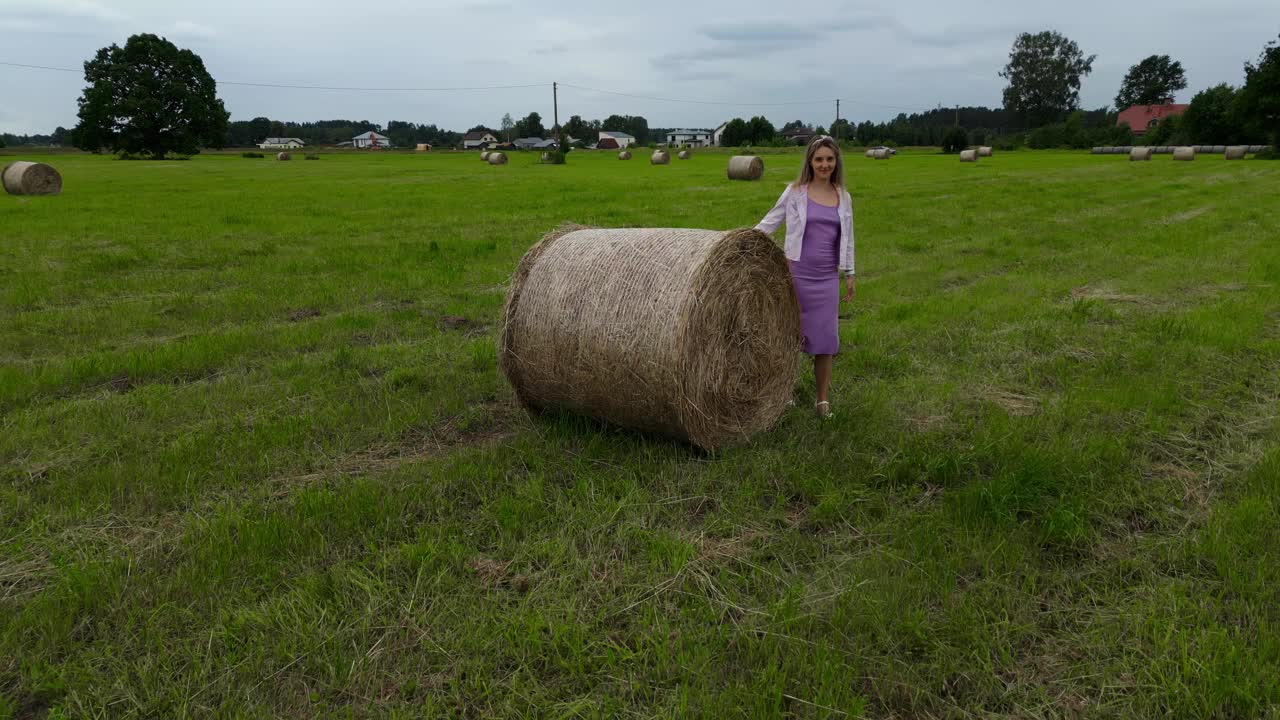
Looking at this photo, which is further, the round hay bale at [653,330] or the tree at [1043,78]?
the tree at [1043,78]

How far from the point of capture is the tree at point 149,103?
238 feet

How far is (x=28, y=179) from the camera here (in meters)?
24.2

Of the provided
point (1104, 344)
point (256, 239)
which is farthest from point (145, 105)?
point (1104, 344)

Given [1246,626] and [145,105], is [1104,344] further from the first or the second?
[145,105]

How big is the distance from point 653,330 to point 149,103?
3281 inches

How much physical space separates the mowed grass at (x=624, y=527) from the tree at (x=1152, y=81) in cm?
14314

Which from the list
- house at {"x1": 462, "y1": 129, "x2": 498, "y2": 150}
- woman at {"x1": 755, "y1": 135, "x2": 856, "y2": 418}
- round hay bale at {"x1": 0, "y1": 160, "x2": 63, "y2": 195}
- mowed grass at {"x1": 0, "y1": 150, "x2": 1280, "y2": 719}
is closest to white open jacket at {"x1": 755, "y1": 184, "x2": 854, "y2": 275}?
woman at {"x1": 755, "y1": 135, "x2": 856, "y2": 418}

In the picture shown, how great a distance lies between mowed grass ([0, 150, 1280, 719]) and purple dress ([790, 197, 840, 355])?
20.4 inches

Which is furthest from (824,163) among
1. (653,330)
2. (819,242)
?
(653,330)

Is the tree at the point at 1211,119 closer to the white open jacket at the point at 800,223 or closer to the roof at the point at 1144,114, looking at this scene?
the roof at the point at 1144,114

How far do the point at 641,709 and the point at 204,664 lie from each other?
1715 mm

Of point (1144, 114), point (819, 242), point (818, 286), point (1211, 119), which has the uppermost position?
point (1144, 114)

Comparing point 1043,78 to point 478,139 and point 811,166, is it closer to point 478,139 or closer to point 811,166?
point 478,139

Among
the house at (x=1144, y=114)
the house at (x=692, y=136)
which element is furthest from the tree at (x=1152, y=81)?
the house at (x=692, y=136)
